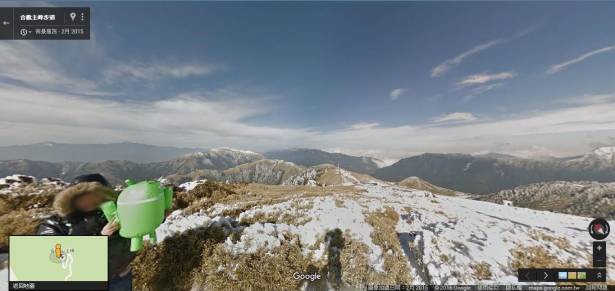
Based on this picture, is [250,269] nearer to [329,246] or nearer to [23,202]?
[329,246]

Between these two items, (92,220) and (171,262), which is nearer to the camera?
(92,220)

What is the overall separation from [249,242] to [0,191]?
10492 mm

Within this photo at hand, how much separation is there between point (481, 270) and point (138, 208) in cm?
813

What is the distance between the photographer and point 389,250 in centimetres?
630

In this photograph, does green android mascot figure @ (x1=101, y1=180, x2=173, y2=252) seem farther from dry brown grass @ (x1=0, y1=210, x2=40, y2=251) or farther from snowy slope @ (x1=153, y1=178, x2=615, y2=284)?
dry brown grass @ (x1=0, y1=210, x2=40, y2=251)

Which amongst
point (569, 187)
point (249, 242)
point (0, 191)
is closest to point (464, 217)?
point (249, 242)

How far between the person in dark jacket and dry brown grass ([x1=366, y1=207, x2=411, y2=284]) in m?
5.81

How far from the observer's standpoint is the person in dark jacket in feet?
12.7

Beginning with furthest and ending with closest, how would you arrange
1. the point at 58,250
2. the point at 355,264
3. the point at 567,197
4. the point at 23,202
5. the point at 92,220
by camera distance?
1. the point at 567,197
2. the point at 23,202
3. the point at 355,264
4. the point at 58,250
5. the point at 92,220

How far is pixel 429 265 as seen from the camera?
238 inches

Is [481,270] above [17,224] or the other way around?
the other way around

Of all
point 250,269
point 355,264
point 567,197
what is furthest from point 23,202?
point 567,197

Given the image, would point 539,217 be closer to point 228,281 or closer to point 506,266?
point 506,266

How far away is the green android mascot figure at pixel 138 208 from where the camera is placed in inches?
139
